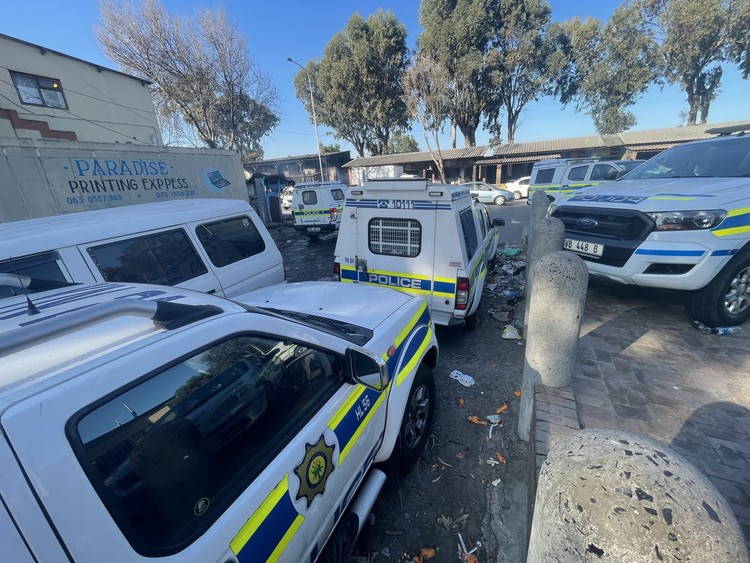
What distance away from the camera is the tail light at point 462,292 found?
12.5 ft

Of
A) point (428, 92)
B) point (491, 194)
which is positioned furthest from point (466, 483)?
point (428, 92)

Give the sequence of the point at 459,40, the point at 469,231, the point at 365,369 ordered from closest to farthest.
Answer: the point at 365,369
the point at 469,231
the point at 459,40

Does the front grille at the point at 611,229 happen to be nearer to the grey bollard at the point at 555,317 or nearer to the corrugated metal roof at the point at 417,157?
the grey bollard at the point at 555,317

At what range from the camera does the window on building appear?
11256mm

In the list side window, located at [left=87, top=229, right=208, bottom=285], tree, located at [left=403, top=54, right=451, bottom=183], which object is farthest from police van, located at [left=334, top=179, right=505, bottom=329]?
tree, located at [left=403, top=54, right=451, bottom=183]

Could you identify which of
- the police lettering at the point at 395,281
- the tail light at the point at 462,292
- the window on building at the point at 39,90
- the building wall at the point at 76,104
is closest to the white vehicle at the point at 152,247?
the police lettering at the point at 395,281

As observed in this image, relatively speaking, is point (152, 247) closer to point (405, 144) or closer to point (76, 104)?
point (76, 104)

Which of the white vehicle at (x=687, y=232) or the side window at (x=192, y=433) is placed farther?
the white vehicle at (x=687, y=232)

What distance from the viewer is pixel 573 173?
12328mm

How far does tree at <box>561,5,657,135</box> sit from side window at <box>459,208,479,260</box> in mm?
30422

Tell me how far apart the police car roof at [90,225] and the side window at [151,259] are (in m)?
0.11

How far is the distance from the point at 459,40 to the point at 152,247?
1056 inches

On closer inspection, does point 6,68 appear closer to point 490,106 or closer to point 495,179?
point 490,106

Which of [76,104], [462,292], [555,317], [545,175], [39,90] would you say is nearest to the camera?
[555,317]
